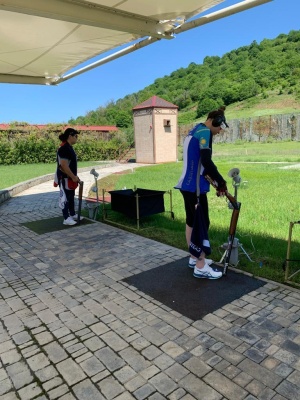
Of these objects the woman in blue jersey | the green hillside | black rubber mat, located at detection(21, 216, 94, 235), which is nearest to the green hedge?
black rubber mat, located at detection(21, 216, 94, 235)

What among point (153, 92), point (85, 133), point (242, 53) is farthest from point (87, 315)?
point (242, 53)

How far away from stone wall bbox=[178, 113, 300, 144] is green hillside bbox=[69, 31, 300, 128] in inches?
518

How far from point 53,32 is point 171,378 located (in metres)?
5.16

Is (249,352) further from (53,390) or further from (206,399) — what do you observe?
(53,390)

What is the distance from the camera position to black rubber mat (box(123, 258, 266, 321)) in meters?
3.20

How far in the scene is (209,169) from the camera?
3361 mm

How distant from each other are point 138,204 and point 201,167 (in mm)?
2507

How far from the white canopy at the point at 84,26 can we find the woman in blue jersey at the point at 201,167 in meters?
1.64

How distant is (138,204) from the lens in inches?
231

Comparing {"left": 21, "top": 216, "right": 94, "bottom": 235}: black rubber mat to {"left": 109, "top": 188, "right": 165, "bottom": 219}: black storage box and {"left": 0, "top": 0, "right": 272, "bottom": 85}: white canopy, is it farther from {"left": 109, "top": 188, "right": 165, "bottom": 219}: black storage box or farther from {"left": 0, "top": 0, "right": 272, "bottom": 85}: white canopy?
{"left": 0, "top": 0, "right": 272, "bottom": 85}: white canopy

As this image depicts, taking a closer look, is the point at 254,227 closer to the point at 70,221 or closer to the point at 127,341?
the point at 70,221

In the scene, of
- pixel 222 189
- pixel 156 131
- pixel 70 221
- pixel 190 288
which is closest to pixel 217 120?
pixel 222 189

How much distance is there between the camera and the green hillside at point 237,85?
197ft

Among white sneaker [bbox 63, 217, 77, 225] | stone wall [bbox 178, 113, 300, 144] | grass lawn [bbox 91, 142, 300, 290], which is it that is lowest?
grass lawn [bbox 91, 142, 300, 290]
